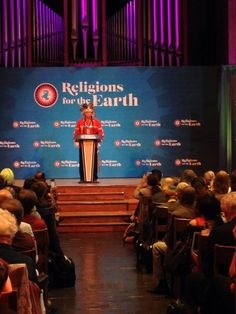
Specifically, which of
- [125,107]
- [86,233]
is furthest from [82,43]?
[86,233]

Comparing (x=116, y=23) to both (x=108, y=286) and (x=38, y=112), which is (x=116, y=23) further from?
(x=108, y=286)

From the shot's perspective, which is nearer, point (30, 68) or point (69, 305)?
point (69, 305)

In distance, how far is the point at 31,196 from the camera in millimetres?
5242

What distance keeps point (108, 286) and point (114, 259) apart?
1454 mm

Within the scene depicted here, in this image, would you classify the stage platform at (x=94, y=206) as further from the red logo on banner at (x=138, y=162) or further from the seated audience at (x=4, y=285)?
the seated audience at (x=4, y=285)

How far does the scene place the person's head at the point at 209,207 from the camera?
4.54m

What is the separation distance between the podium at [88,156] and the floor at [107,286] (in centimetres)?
344

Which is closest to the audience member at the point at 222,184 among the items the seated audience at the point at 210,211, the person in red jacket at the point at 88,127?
the seated audience at the point at 210,211

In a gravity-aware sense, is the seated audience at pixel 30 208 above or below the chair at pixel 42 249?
above

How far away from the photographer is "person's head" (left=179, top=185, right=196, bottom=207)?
5.69 metres

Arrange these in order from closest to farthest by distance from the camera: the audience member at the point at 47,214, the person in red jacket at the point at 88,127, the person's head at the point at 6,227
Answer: the person's head at the point at 6,227, the audience member at the point at 47,214, the person in red jacket at the point at 88,127

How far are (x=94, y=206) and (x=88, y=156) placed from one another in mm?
1398

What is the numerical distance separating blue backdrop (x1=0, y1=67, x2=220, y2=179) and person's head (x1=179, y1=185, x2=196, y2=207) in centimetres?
855

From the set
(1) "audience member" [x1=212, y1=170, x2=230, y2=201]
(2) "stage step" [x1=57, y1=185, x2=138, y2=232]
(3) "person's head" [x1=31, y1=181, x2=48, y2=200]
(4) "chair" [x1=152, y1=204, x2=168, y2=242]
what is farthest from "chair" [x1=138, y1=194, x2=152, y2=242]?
(2) "stage step" [x1=57, y1=185, x2=138, y2=232]
